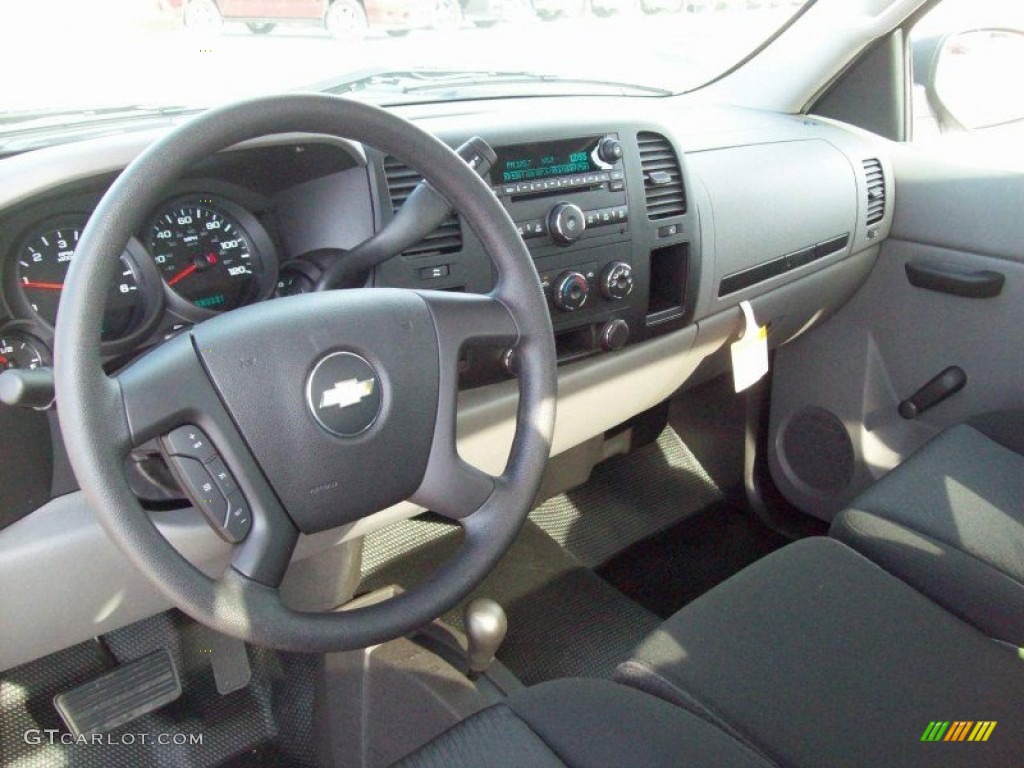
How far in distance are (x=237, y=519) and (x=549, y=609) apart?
114 cm

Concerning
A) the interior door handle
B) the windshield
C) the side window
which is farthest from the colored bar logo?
the side window

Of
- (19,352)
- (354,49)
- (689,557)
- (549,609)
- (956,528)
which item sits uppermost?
A: (354,49)

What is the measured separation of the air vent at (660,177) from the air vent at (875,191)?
685 mm

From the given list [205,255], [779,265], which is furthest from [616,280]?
[205,255]

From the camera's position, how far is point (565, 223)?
1.38 metres

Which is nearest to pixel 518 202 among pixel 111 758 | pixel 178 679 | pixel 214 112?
pixel 214 112

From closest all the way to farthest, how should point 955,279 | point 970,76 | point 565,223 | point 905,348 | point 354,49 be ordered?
point 565,223 < point 354,49 < point 955,279 < point 905,348 < point 970,76

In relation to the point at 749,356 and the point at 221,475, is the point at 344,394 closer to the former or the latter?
the point at 221,475

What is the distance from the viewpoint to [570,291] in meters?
1.41

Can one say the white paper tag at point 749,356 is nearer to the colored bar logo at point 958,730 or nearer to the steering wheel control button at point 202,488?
the colored bar logo at point 958,730

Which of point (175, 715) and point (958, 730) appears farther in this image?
point (175, 715)

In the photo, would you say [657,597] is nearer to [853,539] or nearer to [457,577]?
[853,539]

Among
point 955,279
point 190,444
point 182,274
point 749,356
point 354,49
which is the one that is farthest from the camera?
point 955,279

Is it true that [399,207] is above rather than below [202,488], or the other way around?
above
